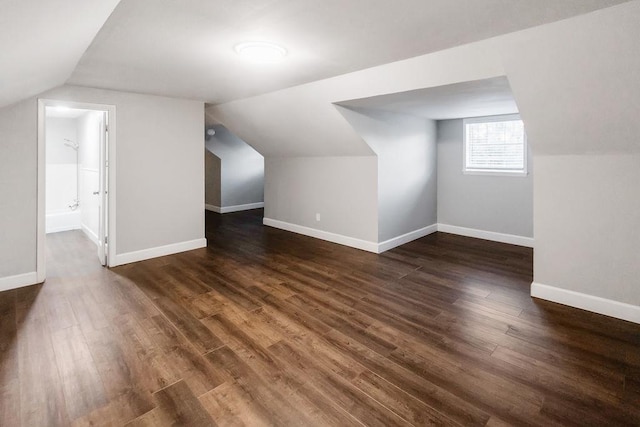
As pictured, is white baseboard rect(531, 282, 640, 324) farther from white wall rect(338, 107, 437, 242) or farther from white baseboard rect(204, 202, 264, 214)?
white baseboard rect(204, 202, 264, 214)

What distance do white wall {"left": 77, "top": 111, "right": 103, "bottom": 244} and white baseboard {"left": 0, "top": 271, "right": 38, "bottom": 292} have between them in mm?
1271

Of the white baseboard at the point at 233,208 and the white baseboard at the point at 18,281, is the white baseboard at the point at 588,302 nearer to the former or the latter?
the white baseboard at the point at 18,281

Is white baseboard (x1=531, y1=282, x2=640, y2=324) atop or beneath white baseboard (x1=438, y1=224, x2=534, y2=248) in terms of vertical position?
beneath

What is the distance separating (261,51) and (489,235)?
183 inches

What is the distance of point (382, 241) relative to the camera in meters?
4.90

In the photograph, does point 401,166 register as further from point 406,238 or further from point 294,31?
point 294,31

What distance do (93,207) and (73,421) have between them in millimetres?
4349

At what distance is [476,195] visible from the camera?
5641 mm

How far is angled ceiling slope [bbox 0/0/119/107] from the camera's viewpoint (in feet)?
4.57

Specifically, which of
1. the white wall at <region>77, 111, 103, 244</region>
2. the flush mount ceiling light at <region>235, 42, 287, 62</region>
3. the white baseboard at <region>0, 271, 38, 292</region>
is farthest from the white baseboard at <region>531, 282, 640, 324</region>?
the white wall at <region>77, 111, 103, 244</region>

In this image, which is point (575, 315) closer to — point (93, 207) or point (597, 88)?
point (597, 88)

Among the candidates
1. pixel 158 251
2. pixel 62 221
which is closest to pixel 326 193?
pixel 158 251

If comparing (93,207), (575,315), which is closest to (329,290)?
(575,315)

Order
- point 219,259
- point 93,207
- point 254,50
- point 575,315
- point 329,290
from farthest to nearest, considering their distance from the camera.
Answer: point 93,207 → point 219,259 → point 329,290 → point 575,315 → point 254,50
